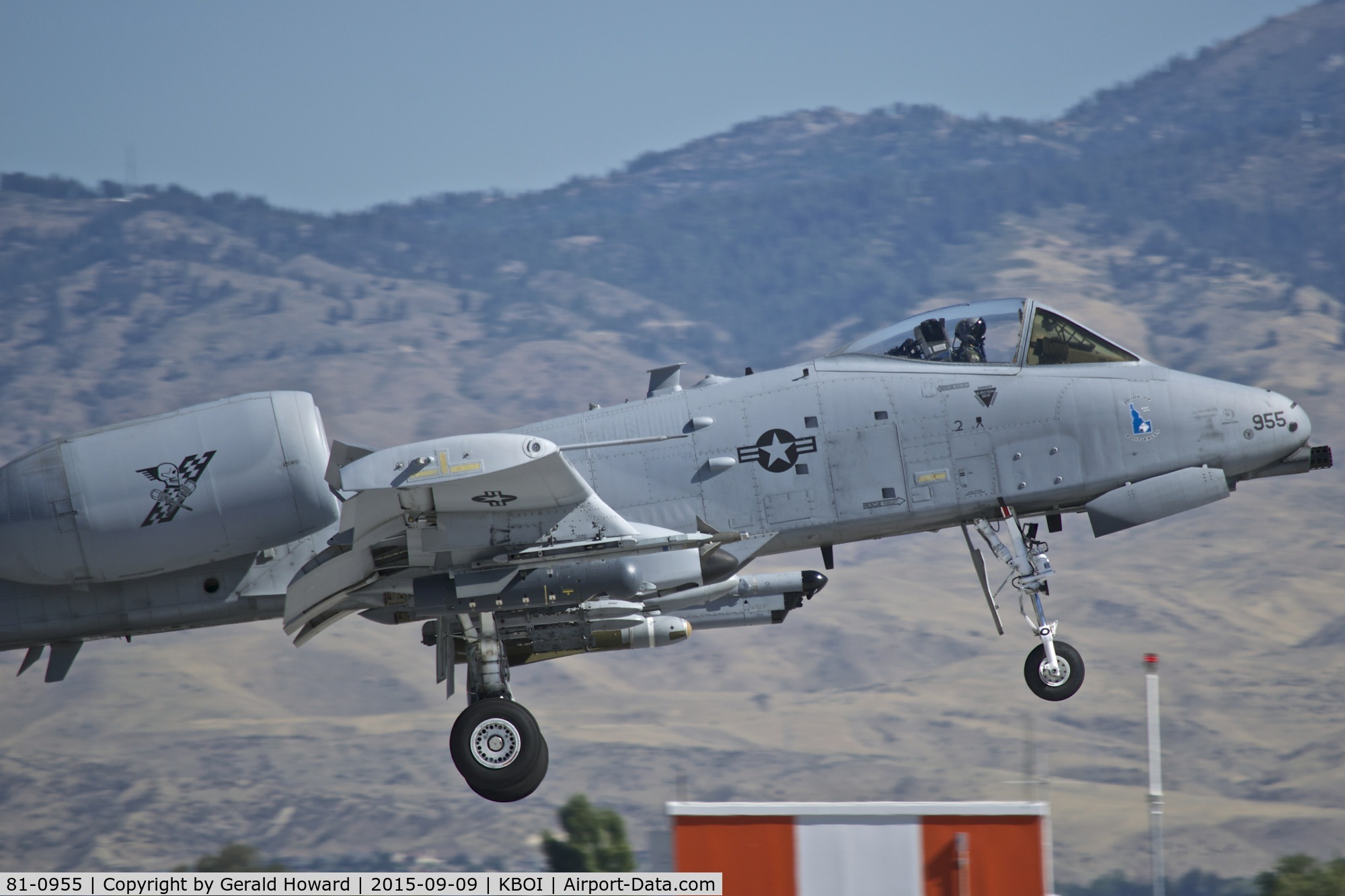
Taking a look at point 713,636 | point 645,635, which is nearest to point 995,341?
point 645,635

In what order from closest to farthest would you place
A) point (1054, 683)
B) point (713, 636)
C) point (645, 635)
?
1. point (1054, 683)
2. point (645, 635)
3. point (713, 636)

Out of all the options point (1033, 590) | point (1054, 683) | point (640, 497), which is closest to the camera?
point (640, 497)

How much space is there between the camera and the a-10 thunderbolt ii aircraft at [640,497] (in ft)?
44.8

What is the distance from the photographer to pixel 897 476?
14.3m

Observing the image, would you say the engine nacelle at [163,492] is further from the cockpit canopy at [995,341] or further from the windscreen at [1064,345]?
the windscreen at [1064,345]

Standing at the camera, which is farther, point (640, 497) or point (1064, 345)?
point (1064, 345)

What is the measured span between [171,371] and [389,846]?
77.4 m

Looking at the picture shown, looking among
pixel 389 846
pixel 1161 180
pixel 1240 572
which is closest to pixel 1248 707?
pixel 1240 572

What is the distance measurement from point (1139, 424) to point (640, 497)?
5.13 m

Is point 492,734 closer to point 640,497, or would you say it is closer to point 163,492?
point 640,497

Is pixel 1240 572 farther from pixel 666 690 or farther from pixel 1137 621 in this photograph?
pixel 666 690

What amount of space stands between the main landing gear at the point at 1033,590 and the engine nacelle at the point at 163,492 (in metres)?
6.93

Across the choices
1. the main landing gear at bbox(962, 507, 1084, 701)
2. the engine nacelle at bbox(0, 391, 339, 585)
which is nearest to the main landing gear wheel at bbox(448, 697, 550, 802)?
the engine nacelle at bbox(0, 391, 339, 585)

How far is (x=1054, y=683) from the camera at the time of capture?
14.9 meters
